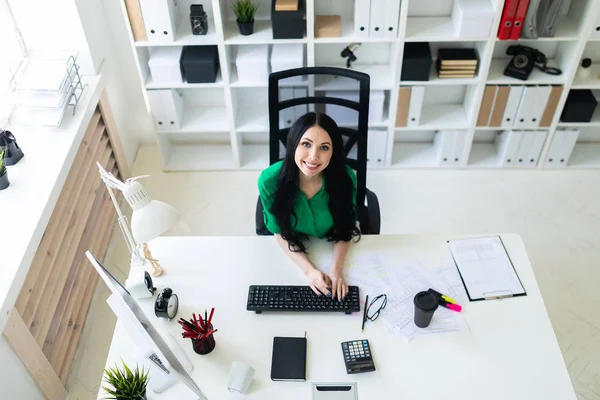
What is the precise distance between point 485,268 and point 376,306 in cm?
45

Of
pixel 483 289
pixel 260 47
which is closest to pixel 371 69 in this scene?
pixel 260 47

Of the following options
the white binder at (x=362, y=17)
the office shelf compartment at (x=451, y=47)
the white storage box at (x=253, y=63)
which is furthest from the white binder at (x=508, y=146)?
the white storage box at (x=253, y=63)

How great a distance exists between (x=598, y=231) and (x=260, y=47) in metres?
2.18

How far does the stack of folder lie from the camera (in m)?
3.22

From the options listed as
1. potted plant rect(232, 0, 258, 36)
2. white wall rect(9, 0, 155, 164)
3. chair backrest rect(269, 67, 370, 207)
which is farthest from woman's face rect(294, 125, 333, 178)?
white wall rect(9, 0, 155, 164)

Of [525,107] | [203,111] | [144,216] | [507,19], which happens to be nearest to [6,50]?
[203,111]

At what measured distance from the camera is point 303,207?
2.26 meters

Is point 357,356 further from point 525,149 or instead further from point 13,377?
point 525,149

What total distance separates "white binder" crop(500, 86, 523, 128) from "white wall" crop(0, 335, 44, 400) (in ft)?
9.20

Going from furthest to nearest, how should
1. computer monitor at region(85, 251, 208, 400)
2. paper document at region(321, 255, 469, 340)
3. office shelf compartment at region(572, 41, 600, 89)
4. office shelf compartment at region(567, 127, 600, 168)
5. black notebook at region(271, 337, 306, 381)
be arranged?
office shelf compartment at region(567, 127, 600, 168) < office shelf compartment at region(572, 41, 600, 89) < paper document at region(321, 255, 469, 340) < black notebook at region(271, 337, 306, 381) < computer monitor at region(85, 251, 208, 400)

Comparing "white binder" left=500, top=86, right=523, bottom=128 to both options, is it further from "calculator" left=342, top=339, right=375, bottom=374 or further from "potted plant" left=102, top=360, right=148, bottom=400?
"potted plant" left=102, top=360, right=148, bottom=400

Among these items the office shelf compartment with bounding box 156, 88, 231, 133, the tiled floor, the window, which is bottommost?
the tiled floor

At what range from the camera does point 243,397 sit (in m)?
1.86

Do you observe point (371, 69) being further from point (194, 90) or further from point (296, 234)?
point (296, 234)
